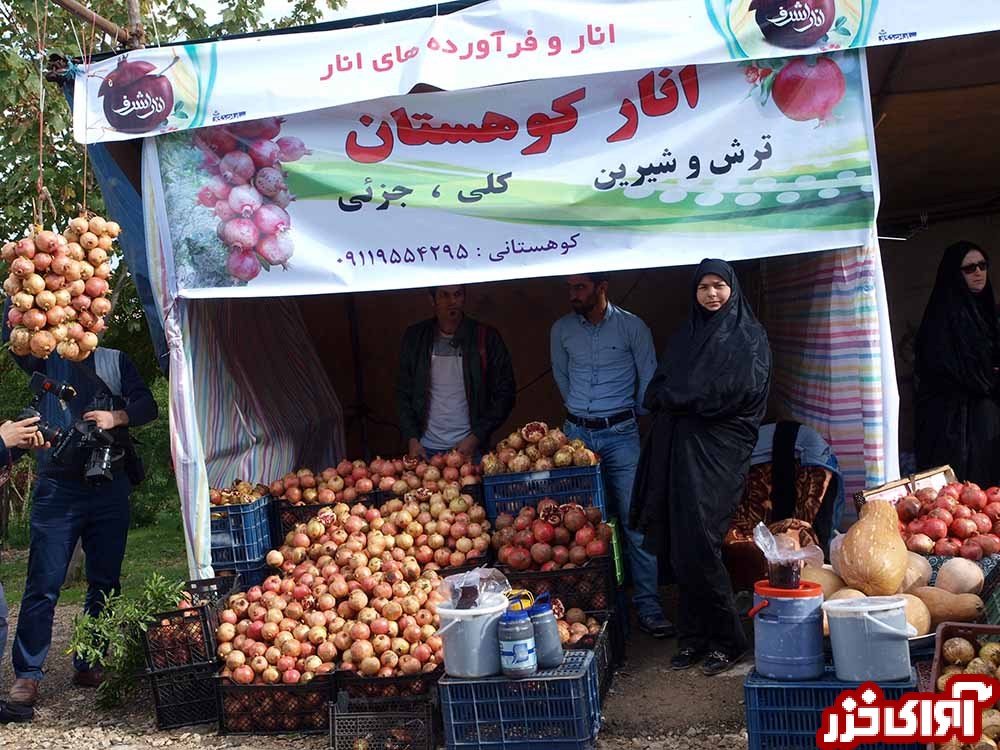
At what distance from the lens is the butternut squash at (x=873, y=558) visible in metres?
4.12

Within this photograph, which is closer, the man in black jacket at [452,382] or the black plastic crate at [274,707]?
the black plastic crate at [274,707]

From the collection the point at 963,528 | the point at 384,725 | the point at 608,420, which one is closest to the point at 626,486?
the point at 608,420

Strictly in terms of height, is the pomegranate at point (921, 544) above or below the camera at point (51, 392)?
below

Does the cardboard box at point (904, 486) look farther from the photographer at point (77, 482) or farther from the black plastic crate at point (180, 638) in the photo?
the photographer at point (77, 482)

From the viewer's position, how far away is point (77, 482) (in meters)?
5.45

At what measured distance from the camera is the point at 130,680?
17.6 feet

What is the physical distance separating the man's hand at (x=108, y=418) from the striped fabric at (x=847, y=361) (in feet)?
12.2

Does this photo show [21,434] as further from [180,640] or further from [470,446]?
[470,446]

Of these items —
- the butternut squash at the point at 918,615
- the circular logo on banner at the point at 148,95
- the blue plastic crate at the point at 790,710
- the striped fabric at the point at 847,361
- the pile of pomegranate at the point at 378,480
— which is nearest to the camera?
the blue plastic crate at the point at 790,710

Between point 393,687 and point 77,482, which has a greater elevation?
point 77,482

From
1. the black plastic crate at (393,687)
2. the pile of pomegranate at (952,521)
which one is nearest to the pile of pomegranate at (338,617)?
the black plastic crate at (393,687)

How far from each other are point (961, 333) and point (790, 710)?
3.27 meters

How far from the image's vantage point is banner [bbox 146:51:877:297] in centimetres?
510

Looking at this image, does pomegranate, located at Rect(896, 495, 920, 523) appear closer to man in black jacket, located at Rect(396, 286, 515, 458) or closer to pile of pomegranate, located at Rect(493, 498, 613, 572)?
pile of pomegranate, located at Rect(493, 498, 613, 572)
